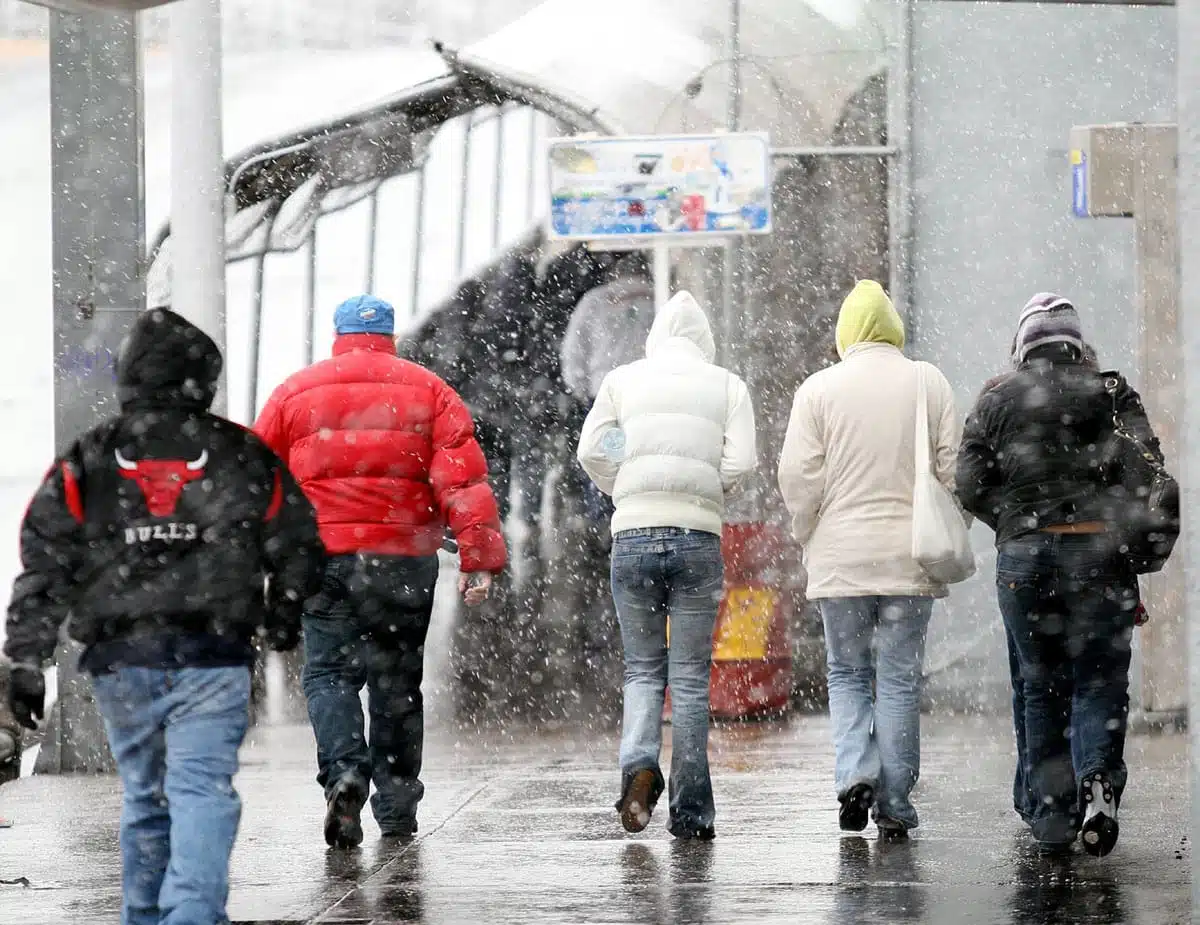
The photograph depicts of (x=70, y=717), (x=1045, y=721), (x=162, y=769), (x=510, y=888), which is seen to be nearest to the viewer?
(x=162, y=769)

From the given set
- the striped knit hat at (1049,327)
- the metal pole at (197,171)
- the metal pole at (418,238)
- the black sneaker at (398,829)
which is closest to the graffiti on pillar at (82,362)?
the metal pole at (197,171)

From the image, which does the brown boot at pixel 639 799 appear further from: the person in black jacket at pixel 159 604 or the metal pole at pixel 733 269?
the metal pole at pixel 733 269

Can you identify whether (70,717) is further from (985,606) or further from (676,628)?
(985,606)

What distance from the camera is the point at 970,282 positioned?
40.3 ft

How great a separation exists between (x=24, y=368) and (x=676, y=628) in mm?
9789

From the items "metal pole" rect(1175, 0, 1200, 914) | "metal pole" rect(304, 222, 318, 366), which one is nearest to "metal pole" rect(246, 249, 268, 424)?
"metal pole" rect(304, 222, 318, 366)

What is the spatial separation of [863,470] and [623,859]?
4.86ft

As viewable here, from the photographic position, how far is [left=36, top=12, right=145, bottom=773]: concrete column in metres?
9.58

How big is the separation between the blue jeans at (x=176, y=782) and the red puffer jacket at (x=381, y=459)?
6.46ft

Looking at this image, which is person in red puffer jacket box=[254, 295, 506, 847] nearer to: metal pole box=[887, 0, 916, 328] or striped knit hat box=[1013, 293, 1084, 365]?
striped knit hat box=[1013, 293, 1084, 365]

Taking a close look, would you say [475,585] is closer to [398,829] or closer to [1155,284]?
[398,829]

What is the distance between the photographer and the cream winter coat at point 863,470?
6996 mm

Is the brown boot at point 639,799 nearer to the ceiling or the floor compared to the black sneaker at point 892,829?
nearer to the ceiling

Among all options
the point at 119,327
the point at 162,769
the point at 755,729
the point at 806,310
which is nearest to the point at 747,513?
the point at 806,310
